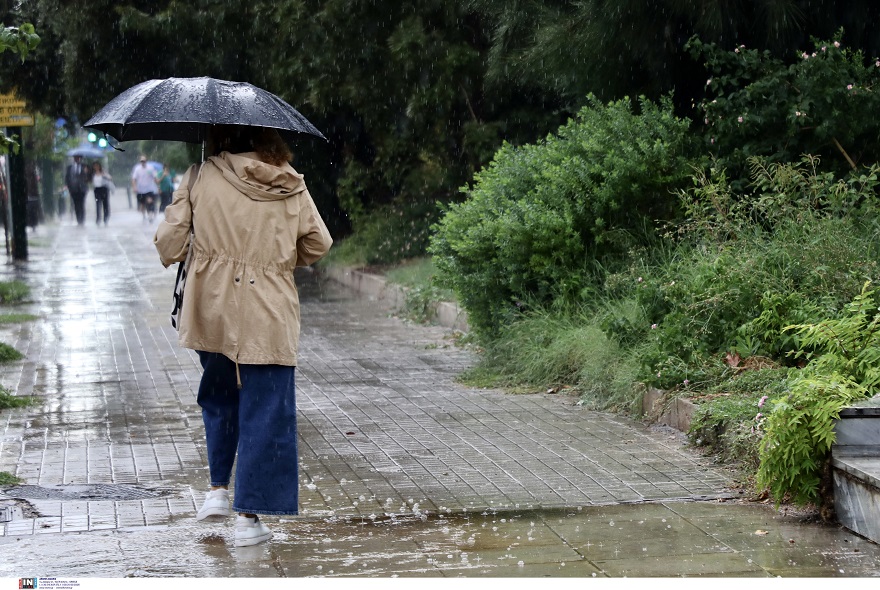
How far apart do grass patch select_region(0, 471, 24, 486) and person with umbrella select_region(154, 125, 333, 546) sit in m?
1.64

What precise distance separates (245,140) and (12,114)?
17.0 m

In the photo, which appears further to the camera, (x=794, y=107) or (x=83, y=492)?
(x=794, y=107)

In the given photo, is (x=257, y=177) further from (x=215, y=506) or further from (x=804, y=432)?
(x=804, y=432)

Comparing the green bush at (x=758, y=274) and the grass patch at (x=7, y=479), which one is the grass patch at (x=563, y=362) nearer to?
the green bush at (x=758, y=274)

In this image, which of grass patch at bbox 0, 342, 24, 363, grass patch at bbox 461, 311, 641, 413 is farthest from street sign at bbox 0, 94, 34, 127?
grass patch at bbox 461, 311, 641, 413

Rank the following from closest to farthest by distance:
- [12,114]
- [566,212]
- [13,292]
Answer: [566,212], [13,292], [12,114]

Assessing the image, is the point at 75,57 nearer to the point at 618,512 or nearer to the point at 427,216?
the point at 427,216

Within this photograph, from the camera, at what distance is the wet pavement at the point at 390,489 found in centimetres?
490

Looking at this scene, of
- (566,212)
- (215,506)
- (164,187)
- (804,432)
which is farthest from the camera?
(164,187)

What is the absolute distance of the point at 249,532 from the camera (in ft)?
17.1

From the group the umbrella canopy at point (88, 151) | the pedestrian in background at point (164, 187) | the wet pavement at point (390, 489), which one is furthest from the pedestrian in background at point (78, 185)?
the wet pavement at point (390, 489)

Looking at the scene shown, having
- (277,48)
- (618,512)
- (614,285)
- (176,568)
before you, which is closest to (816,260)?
(614,285)

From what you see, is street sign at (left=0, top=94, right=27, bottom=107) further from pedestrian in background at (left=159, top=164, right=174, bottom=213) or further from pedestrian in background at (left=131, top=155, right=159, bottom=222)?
pedestrian in background at (left=159, top=164, right=174, bottom=213)

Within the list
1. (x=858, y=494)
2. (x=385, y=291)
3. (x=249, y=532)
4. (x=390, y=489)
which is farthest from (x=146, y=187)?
(x=858, y=494)
